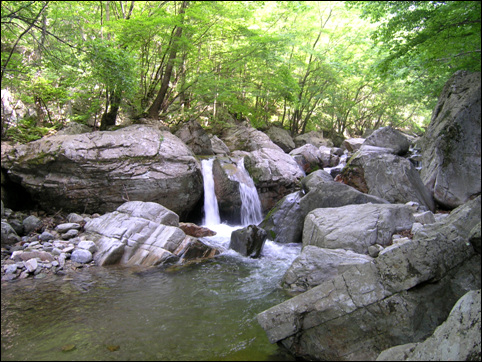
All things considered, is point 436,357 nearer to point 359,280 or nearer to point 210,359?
point 359,280

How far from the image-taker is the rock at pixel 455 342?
2.76 metres

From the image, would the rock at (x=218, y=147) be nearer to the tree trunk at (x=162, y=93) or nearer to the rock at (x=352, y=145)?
the tree trunk at (x=162, y=93)

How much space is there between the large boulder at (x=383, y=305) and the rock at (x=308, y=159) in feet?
43.0

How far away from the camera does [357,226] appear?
7.72 metres

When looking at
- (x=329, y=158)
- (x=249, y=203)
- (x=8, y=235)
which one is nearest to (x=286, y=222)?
(x=249, y=203)

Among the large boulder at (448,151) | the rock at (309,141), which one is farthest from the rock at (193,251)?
the rock at (309,141)

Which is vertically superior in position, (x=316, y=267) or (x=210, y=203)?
(x=210, y=203)

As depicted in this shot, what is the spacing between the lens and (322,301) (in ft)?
13.1

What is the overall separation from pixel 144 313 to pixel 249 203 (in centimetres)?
832

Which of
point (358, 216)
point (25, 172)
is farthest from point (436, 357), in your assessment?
point (25, 172)

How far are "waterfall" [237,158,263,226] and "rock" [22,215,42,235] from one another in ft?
24.2

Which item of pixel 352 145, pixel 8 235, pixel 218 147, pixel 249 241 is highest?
pixel 218 147

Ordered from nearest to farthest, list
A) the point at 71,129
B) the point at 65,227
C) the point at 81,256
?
1. the point at 81,256
2. the point at 65,227
3. the point at 71,129

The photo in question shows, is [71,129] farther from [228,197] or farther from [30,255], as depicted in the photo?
[228,197]
